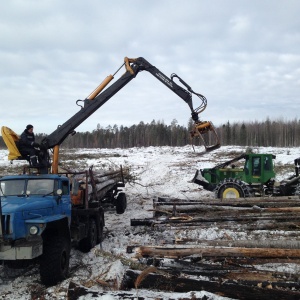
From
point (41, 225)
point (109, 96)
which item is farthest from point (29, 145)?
point (41, 225)

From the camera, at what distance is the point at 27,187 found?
27.1ft

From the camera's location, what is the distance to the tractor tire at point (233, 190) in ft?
52.6

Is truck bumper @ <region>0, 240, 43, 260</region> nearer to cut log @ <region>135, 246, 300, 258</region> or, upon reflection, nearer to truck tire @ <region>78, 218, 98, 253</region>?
cut log @ <region>135, 246, 300, 258</region>

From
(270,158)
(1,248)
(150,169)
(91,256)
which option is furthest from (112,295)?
(150,169)

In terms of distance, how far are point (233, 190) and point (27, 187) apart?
10306 millimetres

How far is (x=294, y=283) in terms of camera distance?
5.74 m

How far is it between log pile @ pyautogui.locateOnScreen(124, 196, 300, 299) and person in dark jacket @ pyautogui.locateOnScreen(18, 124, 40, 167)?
3.84 m

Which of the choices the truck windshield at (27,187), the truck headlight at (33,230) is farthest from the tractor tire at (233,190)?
the truck headlight at (33,230)

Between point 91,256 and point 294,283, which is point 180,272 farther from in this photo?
point 91,256

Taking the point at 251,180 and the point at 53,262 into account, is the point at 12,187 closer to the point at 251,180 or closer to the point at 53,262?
the point at 53,262

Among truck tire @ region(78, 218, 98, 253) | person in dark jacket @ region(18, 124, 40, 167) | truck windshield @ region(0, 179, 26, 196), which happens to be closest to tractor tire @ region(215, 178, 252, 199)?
truck tire @ region(78, 218, 98, 253)

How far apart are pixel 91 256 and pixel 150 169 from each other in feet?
72.6

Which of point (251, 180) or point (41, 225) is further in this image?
point (251, 180)

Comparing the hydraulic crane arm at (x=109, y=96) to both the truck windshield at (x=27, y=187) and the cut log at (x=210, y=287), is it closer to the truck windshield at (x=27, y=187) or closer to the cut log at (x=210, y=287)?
the truck windshield at (x=27, y=187)
